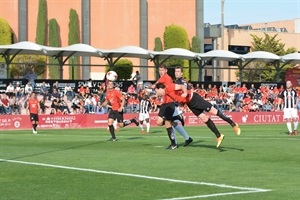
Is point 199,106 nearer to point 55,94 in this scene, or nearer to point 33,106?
point 33,106

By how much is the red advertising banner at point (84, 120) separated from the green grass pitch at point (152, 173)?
19.2 m

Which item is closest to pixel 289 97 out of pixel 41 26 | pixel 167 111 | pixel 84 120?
pixel 167 111

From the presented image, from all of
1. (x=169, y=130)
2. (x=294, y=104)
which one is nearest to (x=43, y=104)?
(x=294, y=104)

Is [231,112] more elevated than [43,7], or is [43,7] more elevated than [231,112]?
[43,7]

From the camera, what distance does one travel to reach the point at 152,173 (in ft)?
43.6

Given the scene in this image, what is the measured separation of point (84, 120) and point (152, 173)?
28.0m

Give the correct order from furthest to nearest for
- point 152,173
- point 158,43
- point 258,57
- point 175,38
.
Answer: point 158,43
point 175,38
point 258,57
point 152,173

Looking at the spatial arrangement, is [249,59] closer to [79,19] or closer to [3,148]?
[79,19]

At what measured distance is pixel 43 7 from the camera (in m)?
64.1

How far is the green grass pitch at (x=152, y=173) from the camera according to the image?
10.7m

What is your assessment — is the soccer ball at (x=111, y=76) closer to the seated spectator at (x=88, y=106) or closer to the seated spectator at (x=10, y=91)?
the seated spectator at (x=10, y=91)

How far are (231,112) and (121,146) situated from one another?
2594 cm

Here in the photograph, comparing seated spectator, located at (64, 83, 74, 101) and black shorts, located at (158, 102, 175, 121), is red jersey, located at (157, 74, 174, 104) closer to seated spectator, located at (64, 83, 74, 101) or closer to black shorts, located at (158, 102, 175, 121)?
black shorts, located at (158, 102, 175, 121)

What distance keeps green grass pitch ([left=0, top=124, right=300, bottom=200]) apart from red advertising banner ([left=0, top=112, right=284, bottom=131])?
19180 mm
